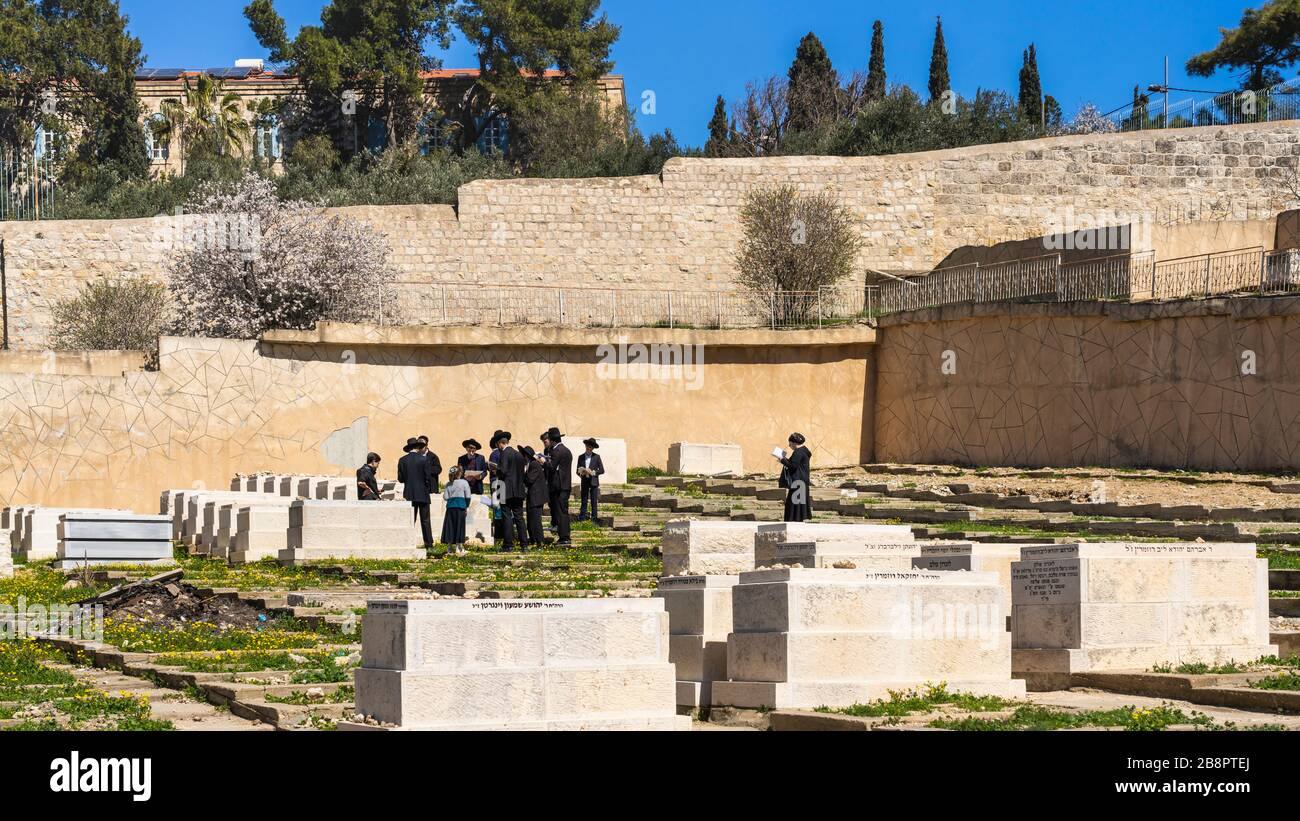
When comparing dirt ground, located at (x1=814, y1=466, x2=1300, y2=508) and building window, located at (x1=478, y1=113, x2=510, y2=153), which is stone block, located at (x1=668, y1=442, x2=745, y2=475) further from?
building window, located at (x1=478, y1=113, x2=510, y2=153)

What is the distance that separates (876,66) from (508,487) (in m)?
42.9

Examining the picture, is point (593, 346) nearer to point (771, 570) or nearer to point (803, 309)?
point (803, 309)

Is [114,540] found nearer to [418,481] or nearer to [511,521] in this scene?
[418,481]

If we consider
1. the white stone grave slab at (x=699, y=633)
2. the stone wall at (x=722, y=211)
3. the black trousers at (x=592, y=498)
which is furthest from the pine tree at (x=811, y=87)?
the white stone grave slab at (x=699, y=633)

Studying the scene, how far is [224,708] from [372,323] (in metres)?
24.5

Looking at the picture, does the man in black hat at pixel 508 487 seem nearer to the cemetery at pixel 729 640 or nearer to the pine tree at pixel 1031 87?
the cemetery at pixel 729 640

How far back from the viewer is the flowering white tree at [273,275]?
37875 mm

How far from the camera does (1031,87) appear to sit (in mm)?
60656

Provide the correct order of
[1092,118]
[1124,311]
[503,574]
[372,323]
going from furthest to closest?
[1092,118] < [372,323] < [1124,311] < [503,574]

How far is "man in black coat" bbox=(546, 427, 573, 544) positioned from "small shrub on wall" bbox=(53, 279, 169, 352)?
784 inches

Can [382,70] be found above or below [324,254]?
above

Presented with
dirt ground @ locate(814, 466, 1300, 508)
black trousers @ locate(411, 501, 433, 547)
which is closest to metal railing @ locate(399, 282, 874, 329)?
dirt ground @ locate(814, 466, 1300, 508)
